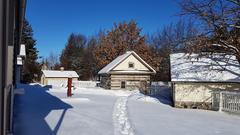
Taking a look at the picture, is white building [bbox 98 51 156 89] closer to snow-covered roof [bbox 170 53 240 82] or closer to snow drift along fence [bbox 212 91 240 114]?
snow-covered roof [bbox 170 53 240 82]

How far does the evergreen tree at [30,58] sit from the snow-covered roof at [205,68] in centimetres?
3273

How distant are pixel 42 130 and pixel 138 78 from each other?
1198 inches

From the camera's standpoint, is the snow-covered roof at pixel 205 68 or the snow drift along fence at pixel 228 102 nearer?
the snow drift along fence at pixel 228 102

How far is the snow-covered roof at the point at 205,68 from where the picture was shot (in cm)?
2349

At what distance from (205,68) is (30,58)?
40.5 meters

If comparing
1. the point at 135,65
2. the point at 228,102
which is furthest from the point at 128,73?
the point at 228,102

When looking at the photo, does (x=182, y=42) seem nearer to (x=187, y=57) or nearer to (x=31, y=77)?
(x=187, y=57)

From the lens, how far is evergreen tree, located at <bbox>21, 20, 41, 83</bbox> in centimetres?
5664

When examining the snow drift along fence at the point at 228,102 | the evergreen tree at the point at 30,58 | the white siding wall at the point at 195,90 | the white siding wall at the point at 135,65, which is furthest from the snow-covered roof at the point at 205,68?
the evergreen tree at the point at 30,58

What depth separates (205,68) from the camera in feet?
83.3

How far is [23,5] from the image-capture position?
7809 mm

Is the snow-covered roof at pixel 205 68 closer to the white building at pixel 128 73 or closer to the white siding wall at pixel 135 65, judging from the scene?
the white building at pixel 128 73

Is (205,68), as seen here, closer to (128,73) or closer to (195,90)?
(195,90)

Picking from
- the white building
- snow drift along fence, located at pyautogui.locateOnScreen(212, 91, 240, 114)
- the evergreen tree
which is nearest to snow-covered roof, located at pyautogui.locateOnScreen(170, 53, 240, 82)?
snow drift along fence, located at pyautogui.locateOnScreen(212, 91, 240, 114)
